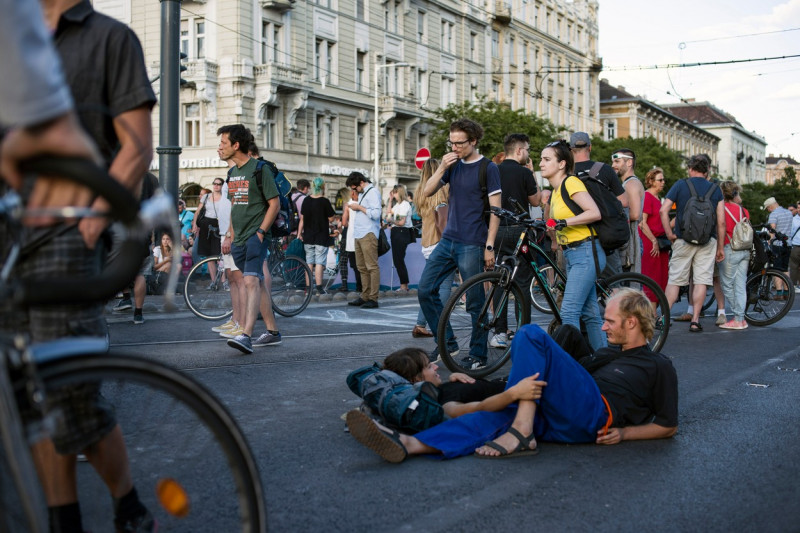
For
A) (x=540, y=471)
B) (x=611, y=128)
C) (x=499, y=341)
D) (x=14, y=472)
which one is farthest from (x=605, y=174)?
(x=611, y=128)

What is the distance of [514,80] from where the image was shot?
213 ft

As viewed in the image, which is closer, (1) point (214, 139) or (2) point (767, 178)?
(1) point (214, 139)

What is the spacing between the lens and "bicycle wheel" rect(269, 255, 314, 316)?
11156 millimetres

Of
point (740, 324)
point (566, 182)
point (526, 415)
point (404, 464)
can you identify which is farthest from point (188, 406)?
point (740, 324)

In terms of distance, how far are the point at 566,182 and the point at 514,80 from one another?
196 ft

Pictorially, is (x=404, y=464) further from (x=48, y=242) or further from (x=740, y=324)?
(x=740, y=324)

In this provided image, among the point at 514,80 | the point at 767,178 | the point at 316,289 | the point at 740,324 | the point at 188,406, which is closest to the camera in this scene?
the point at 188,406

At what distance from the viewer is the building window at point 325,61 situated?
4416 centimetres

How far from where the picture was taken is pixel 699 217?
998 cm

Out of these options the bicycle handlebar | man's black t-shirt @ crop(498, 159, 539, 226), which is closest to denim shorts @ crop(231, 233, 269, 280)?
man's black t-shirt @ crop(498, 159, 539, 226)

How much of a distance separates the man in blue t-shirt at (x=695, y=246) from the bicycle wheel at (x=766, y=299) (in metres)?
1.01

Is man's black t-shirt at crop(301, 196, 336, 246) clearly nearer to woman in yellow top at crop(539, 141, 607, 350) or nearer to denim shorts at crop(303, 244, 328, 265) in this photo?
denim shorts at crop(303, 244, 328, 265)

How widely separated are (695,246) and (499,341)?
4458 millimetres

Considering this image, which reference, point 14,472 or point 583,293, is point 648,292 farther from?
point 14,472
